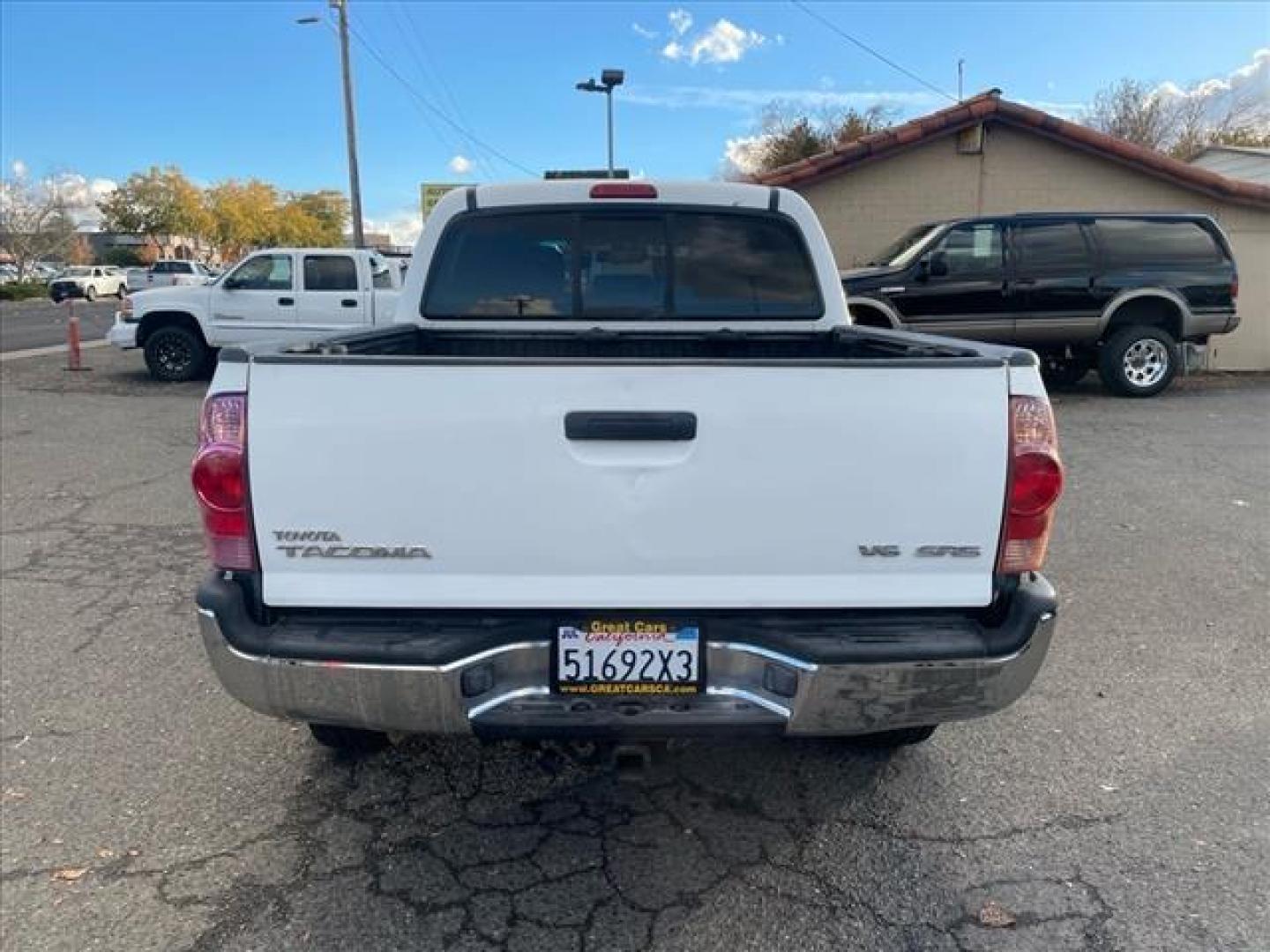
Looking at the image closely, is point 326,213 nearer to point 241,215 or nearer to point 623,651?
point 241,215

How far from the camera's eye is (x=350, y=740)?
127 inches

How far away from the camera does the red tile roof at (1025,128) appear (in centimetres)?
1329

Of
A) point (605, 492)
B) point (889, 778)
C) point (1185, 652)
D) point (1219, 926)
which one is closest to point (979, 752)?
point (889, 778)

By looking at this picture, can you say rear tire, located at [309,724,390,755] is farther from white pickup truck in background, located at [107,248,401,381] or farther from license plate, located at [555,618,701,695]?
white pickup truck in background, located at [107,248,401,381]

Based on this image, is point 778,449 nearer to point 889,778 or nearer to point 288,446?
point 288,446

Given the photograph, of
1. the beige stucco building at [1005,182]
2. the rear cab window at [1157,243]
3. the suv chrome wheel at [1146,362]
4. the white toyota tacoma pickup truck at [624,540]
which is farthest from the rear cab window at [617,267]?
the beige stucco building at [1005,182]

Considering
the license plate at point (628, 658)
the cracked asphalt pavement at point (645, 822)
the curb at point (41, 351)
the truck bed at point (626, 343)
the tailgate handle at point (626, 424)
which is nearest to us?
the tailgate handle at point (626, 424)

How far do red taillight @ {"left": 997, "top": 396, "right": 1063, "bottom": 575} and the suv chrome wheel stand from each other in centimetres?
1078

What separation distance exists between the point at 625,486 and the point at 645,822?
4.22 ft

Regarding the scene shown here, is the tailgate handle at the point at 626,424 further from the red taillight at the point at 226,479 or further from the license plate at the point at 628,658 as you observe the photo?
the red taillight at the point at 226,479

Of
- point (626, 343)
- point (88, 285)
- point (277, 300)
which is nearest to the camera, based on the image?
point (626, 343)

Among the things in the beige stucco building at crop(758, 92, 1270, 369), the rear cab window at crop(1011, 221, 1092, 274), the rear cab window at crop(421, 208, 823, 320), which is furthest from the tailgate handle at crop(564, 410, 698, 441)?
the beige stucco building at crop(758, 92, 1270, 369)

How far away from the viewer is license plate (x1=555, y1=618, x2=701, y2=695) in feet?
7.77

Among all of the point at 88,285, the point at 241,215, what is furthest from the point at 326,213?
the point at 88,285
